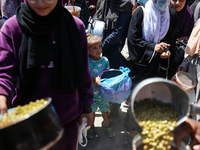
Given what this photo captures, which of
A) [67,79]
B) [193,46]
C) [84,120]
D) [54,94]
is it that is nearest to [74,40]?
[67,79]

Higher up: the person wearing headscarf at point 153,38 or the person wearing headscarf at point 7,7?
the person wearing headscarf at point 7,7

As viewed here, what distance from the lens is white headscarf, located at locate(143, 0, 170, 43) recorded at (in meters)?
2.51

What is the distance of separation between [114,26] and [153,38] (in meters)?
0.66

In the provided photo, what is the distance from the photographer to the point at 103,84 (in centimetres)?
237

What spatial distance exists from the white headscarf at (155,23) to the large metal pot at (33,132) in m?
1.90

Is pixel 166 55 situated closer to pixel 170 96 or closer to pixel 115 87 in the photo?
pixel 115 87

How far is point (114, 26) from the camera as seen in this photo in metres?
2.93

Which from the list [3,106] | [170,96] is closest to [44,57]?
[3,106]

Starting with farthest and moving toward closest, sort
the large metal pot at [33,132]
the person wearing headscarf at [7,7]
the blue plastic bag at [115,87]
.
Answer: the person wearing headscarf at [7,7], the blue plastic bag at [115,87], the large metal pot at [33,132]

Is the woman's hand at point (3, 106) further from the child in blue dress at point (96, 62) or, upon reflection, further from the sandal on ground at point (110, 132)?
the sandal on ground at point (110, 132)

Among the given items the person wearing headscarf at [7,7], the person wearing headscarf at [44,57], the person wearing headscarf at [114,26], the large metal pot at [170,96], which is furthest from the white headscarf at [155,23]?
the person wearing headscarf at [7,7]

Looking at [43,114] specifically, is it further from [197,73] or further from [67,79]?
[197,73]

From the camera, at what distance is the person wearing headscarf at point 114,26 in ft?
9.45

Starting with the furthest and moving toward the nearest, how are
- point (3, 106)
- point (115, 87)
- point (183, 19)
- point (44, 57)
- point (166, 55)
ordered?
point (183, 19), point (166, 55), point (115, 87), point (44, 57), point (3, 106)
